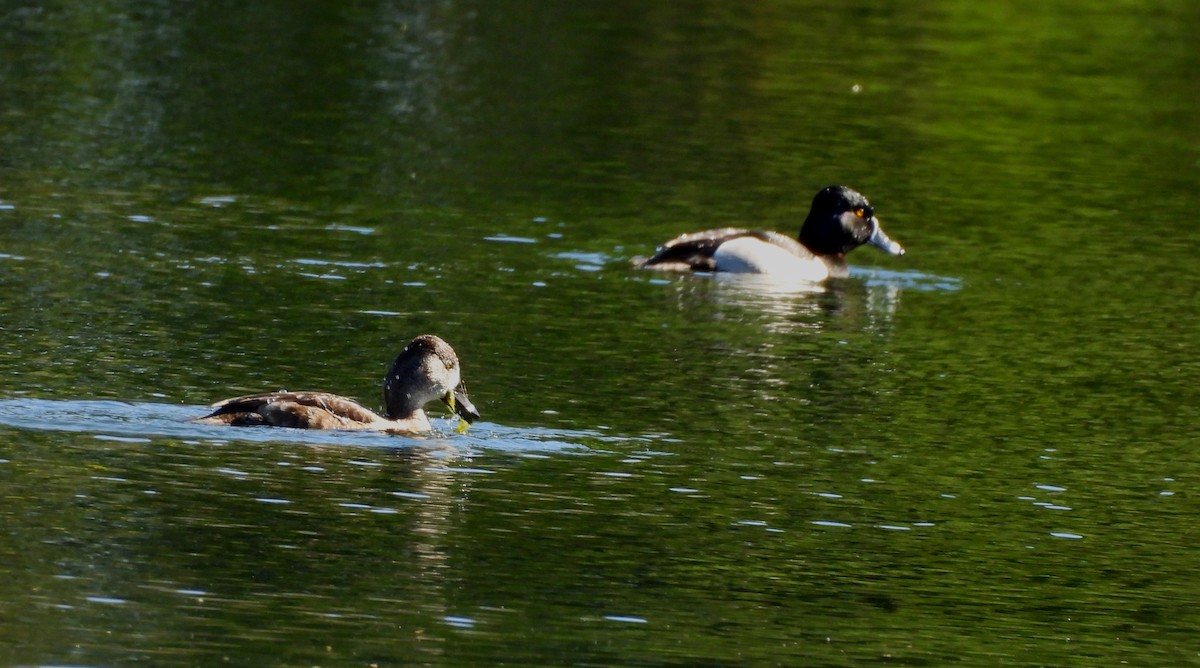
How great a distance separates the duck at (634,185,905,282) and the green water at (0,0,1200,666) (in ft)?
1.09

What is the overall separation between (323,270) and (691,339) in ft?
11.1

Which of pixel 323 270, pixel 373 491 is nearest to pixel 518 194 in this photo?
pixel 323 270

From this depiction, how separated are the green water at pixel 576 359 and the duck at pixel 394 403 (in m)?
0.18

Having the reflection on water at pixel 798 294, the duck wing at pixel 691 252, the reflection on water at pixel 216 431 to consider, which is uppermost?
the duck wing at pixel 691 252

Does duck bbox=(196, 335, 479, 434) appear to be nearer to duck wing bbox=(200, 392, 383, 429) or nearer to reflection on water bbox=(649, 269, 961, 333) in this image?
duck wing bbox=(200, 392, 383, 429)

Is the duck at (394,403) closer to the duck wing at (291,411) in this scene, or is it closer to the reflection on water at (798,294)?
the duck wing at (291,411)

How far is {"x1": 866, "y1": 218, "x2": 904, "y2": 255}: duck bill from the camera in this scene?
23641 mm

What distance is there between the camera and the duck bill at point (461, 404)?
1465 centimetres

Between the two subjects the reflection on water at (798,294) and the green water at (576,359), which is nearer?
the green water at (576,359)

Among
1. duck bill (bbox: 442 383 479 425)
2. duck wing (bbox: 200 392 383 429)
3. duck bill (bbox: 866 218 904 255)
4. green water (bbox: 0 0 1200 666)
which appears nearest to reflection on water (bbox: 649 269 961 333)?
green water (bbox: 0 0 1200 666)

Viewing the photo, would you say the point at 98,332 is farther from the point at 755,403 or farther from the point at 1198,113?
the point at 1198,113

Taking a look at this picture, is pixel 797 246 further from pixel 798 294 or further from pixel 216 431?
pixel 216 431

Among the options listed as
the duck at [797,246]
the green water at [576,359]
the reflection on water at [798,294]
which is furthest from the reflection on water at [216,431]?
the duck at [797,246]

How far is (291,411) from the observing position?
13883mm
